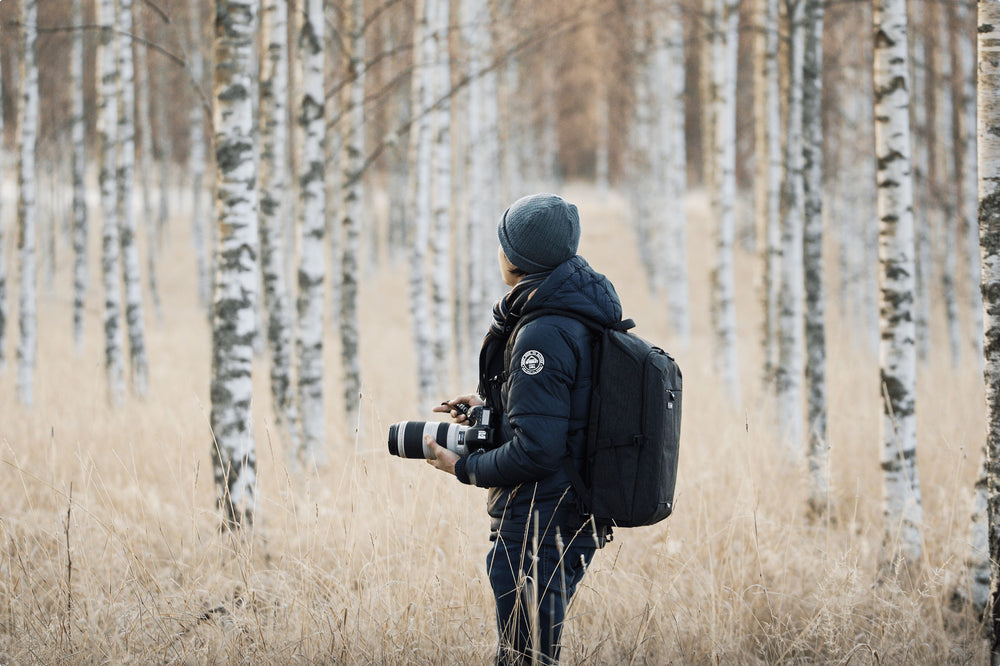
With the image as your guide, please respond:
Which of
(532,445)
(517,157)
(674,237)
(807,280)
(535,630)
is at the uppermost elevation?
(517,157)

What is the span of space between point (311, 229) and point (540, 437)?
395 cm

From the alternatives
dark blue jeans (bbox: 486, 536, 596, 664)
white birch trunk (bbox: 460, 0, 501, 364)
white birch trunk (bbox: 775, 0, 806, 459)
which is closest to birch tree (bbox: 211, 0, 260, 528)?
dark blue jeans (bbox: 486, 536, 596, 664)

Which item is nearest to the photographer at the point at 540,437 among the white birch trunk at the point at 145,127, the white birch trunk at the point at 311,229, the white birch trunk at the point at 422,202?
the white birch trunk at the point at 311,229

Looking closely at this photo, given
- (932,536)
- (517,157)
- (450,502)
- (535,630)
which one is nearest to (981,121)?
(932,536)

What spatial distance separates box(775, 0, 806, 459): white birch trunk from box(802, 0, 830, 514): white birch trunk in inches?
11.3

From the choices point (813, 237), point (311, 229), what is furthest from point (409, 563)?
point (813, 237)

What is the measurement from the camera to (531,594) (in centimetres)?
240

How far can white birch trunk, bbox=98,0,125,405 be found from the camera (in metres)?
7.93

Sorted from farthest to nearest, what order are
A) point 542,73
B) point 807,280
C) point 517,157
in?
point 542,73 < point 517,157 < point 807,280

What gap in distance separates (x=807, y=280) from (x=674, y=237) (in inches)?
355

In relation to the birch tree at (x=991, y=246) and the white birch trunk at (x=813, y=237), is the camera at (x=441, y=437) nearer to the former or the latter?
the birch tree at (x=991, y=246)

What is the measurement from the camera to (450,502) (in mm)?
3918

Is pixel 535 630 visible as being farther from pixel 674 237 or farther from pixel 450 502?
pixel 674 237

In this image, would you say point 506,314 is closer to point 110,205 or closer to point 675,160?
point 110,205
